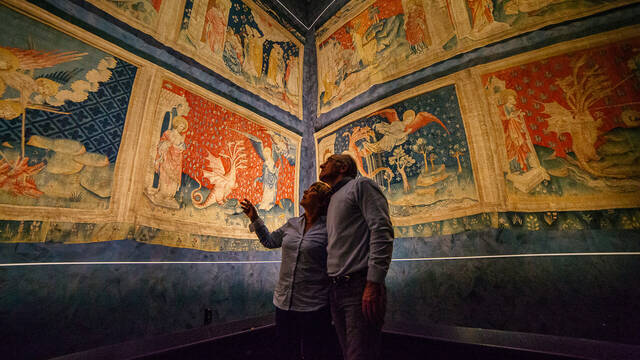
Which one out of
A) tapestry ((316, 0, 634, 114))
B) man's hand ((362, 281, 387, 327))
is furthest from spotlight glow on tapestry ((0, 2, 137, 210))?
tapestry ((316, 0, 634, 114))

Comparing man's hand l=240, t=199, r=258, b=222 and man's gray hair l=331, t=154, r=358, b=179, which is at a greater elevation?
man's gray hair l=331, t=154, r=358, b=179

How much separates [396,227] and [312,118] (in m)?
2.84

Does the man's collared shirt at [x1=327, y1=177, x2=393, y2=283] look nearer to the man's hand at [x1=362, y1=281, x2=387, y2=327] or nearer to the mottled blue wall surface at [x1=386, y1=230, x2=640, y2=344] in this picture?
the man's hand at [x1=362, y1=281, x2=387, y2=327]

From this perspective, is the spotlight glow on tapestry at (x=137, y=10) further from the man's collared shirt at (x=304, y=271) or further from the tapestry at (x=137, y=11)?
the man's collared shirt at (x=304, y=271)

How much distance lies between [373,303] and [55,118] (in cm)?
325

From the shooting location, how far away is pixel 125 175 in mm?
2740

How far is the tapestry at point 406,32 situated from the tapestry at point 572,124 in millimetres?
498

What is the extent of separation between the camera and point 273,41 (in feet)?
16.6

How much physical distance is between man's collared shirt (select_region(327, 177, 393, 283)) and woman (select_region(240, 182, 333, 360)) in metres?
0.18

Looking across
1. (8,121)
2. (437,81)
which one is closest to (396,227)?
(437,81)

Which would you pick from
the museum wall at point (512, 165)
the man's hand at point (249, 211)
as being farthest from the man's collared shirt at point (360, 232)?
the museum wall at point (512, 165)

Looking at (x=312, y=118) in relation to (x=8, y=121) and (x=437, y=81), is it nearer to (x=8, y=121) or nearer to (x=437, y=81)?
(x=437, y=81)

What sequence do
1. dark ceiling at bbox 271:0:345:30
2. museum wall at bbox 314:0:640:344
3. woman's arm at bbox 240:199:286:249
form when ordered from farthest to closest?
dark ceiling at bbox 271:0:345:30 → museum wall at bbox 314:0:640:344 → woman's arm at bbox 240:199:286:249

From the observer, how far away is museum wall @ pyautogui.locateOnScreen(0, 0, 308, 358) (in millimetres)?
2154
